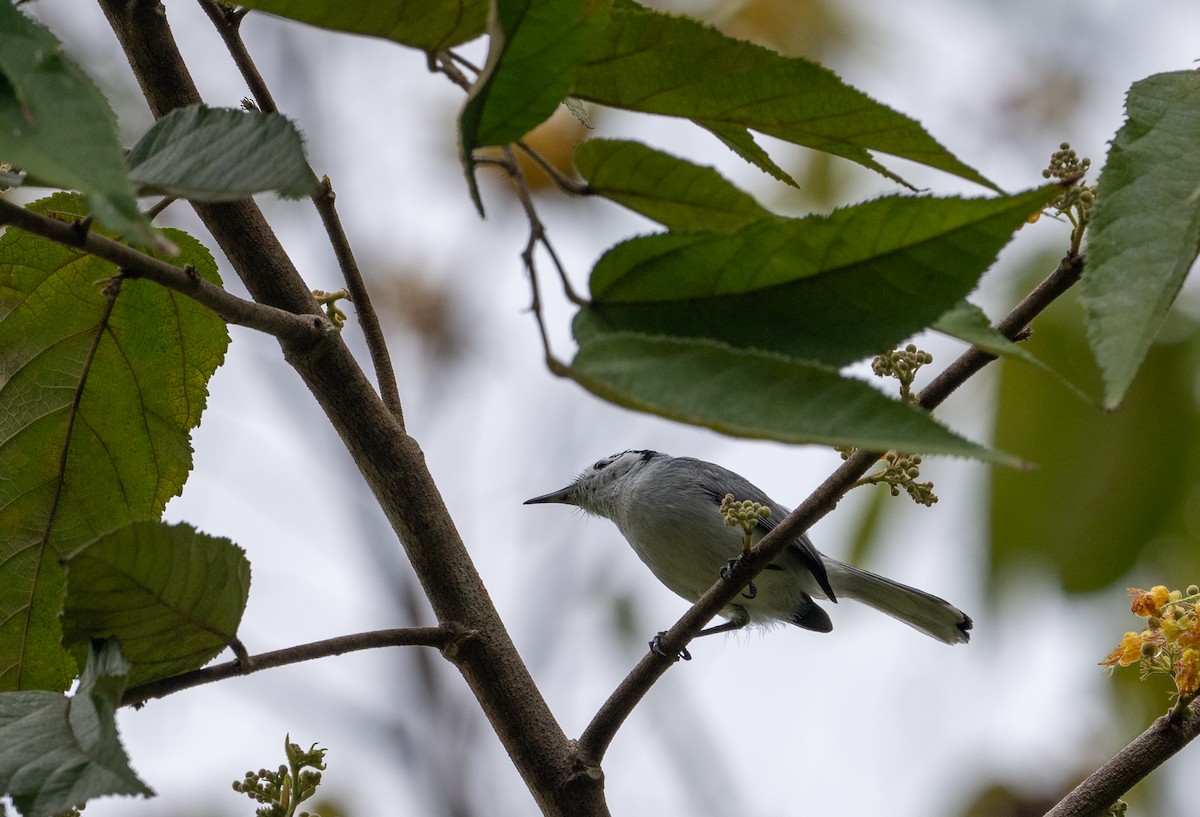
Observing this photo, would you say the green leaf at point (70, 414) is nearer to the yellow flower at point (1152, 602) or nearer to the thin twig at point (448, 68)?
the thin twig at point (448, 68)

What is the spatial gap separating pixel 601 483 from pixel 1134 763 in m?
3.76

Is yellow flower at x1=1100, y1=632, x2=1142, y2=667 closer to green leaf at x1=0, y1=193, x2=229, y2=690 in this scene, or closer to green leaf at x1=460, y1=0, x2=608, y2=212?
green leaf at x1=460, y1=0, x2=608, y2=212

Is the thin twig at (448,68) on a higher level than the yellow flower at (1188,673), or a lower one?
higher

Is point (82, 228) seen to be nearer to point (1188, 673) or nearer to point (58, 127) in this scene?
point (58, 127)

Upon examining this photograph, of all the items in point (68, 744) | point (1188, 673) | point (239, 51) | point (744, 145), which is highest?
point (239, 51)

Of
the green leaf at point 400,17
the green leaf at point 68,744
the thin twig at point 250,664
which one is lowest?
the green leaf at point 68,744

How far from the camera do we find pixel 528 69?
92 cm

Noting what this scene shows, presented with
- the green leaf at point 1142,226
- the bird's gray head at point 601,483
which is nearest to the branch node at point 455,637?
the green leaf at point 1142,226

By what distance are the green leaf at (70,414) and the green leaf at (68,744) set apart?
0.33 m

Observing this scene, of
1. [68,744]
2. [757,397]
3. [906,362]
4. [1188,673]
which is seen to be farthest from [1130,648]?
[68,744]

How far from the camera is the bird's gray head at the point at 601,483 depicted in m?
4.93

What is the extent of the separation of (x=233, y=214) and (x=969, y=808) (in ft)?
10.3

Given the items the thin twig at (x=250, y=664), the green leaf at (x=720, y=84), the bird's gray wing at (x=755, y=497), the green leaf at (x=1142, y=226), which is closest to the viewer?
the green leaf at (x=1142, y=226)

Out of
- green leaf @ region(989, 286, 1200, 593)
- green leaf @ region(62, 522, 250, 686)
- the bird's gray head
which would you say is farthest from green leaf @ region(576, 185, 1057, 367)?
the bird's gray head
